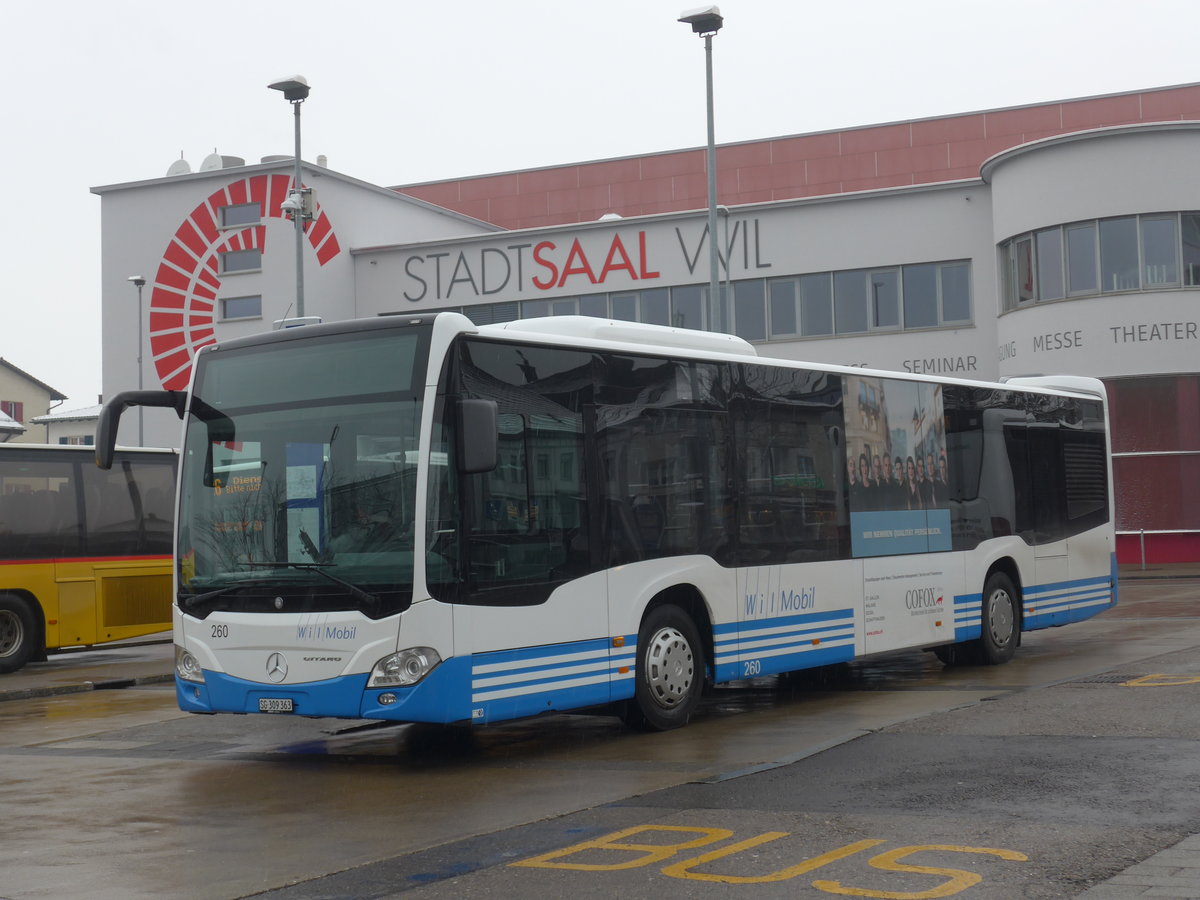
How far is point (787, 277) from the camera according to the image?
3966cm

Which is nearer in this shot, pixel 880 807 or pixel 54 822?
pixel 880 807

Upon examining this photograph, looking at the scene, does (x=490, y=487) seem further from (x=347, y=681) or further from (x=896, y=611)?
(x=896, y=611)

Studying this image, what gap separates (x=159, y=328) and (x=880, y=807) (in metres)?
42.4

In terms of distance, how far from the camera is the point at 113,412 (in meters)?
10.5

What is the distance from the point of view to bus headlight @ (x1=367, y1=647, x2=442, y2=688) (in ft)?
31.3

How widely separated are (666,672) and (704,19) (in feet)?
51.4

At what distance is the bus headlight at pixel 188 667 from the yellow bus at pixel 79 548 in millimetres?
8486

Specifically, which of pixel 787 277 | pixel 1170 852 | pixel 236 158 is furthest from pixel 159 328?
pixel 1170 852

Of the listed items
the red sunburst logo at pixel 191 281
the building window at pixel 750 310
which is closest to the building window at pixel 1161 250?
the building window at pixel 750 310

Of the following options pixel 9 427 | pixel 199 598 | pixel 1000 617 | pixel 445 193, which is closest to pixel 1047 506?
pixel 1000 617

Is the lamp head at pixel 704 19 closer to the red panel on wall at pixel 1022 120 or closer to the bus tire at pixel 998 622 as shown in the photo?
the bus tire at pixel 998 622

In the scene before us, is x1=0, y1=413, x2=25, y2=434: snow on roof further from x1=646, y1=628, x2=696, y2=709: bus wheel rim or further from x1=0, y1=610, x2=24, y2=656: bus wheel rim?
x1=646, y1=628, x2=696, y2=709: bus wheel rim

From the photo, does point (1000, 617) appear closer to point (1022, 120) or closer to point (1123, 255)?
point (1123, 255)

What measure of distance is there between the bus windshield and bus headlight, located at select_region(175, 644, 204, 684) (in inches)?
13.1
